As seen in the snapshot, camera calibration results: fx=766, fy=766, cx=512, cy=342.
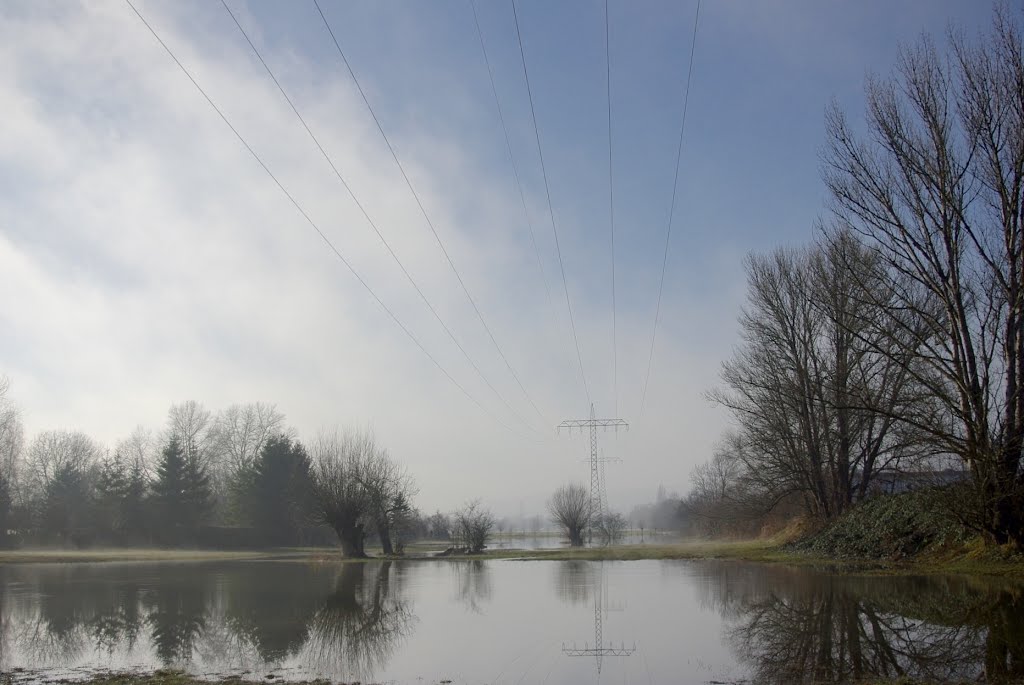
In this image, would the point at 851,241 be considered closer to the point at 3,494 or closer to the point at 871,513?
the point at 871,513

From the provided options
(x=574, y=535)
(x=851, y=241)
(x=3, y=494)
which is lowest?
(x=574, y=535)

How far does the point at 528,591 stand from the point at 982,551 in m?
11.7

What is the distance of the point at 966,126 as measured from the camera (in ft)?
60.2

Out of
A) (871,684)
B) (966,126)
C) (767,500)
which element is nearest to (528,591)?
(871,684)

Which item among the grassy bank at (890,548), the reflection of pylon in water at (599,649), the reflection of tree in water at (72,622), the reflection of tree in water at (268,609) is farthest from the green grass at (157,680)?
the grassy bank at (890,548)

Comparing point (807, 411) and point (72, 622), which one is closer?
point (72, 622)

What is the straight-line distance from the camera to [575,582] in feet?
77.4

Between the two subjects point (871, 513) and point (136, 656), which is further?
point (871, 513)

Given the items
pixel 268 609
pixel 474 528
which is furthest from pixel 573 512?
pixel 268 609

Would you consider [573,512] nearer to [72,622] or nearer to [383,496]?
[383,496]

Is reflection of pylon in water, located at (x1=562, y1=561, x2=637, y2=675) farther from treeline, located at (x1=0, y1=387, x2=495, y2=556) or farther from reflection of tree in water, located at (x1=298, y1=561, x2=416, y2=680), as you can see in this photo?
treeline, located at (x1=0, y1=387, x2=495, y2=556)

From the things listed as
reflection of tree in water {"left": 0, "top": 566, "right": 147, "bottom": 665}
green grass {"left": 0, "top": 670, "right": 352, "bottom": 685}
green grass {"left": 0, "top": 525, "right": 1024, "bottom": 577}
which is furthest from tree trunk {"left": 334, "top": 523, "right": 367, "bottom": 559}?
green grass {"left": 0, "top": 670, "right": 352, "bottom": 685}

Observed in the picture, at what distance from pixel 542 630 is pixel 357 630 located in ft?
11.1

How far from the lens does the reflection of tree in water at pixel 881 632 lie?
868 centimetres
